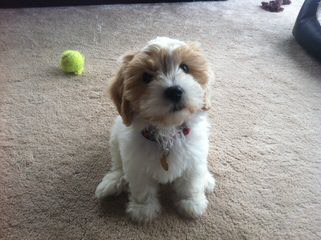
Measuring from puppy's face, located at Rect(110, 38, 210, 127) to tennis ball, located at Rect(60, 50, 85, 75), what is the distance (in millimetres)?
962

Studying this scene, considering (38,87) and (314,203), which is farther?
(38,87)

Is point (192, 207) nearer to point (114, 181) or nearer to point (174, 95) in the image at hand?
point (114, 181)

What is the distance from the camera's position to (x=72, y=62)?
2.16 m

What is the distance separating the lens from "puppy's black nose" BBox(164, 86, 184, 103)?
3.78 feet

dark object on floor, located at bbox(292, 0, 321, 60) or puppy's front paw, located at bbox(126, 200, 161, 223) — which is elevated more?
dark object on floor, located at bbox(292, 0, 321, 60)

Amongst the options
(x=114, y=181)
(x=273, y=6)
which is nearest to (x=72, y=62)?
(x=114, y=181)

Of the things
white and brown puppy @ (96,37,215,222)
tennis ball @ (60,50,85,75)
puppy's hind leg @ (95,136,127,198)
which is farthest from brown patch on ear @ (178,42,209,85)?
tennis ball @ (60,50,85,75)

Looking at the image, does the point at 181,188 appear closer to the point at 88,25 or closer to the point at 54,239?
the point at 54,239

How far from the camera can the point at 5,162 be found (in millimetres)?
1675

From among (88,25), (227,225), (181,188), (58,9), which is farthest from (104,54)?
(227,225)

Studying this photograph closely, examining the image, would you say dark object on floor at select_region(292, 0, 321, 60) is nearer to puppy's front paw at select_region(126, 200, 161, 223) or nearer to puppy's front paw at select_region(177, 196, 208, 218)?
puppy's front paw at select_region(177, 196, 208, 218)

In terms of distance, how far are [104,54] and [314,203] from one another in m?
1.57

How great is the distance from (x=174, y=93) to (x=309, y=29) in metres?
1.71

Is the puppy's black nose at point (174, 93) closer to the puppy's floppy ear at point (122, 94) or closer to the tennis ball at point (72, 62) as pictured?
the puppy's floppy ear at point (122, 94)
